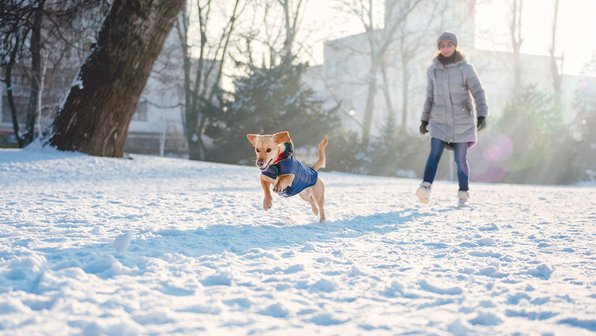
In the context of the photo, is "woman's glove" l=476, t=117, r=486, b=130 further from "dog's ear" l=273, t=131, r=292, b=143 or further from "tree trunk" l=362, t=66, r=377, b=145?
"tree trunk" l=362, t=66, r=377, b=145

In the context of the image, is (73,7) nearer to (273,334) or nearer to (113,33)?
(113,33)

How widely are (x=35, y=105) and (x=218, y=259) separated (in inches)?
785

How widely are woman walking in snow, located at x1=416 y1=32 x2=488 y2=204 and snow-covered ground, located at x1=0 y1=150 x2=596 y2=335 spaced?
0.94 metres

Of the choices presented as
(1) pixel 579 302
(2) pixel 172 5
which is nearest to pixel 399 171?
(2) pixel 172 5

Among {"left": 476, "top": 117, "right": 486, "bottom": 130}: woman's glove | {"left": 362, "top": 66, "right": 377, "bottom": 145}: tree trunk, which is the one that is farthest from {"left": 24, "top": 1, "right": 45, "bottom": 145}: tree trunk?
{"left": 362, "top": 66, "right": 377, "bottom": 145}: tree trunk

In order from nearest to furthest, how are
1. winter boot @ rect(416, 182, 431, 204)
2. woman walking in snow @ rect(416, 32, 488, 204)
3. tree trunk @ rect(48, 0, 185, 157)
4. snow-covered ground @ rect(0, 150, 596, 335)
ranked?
Answer: snow-covered ground @ rect(0, 150, 596, 335) → winter boot @ rect(416, 182, 431, 204) → woman walking in snow @ rect(416, 32, 488, 204) → tree trunk @ rect(48, 0, 185, 157)

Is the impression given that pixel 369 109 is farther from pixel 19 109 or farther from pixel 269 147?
pixel 19 109

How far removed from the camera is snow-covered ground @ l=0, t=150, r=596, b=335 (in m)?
A: 1.92

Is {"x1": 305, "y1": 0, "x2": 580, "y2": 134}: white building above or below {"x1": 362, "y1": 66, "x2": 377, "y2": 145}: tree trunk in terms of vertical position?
above

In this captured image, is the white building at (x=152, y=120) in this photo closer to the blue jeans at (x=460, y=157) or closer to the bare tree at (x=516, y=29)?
the bare tree at (x=516, y=29)

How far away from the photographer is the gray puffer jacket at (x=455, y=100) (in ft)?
20.4

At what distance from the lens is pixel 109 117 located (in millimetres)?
9477

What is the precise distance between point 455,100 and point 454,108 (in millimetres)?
97

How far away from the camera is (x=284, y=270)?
268 cm
